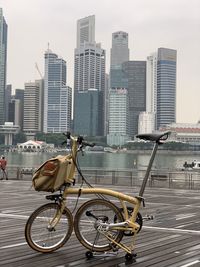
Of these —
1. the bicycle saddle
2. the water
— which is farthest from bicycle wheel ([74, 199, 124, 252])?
the water

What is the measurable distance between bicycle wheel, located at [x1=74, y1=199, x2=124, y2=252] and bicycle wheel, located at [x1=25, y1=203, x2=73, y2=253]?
0.21m

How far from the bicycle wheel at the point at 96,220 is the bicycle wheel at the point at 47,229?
0.21 meters

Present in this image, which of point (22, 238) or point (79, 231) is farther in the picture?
point (22, 238)

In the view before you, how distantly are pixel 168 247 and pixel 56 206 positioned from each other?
181cm

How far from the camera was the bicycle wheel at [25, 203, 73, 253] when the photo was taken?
262 inches

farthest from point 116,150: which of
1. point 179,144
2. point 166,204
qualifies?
point 166,204

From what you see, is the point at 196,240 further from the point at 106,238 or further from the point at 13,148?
the point at 13,148

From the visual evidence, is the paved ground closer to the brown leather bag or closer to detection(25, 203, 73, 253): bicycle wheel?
detection(25, 203, 73, 253): bicycle wheel

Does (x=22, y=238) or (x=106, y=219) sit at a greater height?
(x=106, y=219)

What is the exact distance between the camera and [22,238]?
309 inches

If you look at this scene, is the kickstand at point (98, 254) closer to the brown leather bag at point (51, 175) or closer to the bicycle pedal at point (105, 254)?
the bicycle pedal at point (105, 254)

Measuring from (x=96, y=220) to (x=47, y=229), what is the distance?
0.71 m

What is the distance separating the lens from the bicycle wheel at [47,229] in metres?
6.65

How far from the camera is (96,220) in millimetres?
6617
